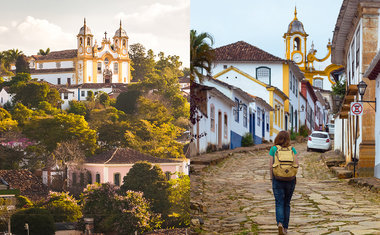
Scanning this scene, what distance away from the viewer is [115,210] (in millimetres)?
4875

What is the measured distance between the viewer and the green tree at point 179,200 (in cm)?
498

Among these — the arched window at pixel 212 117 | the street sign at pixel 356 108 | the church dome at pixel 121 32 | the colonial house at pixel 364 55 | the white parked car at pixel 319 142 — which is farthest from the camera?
the white parked car at pixel 319 142

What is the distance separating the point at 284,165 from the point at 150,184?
1971 millimetres

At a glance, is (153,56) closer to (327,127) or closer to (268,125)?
(268,125)

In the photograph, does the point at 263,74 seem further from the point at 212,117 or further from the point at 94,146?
the point at 94,146

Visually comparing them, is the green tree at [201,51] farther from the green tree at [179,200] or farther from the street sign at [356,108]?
the green tree at [179,200]

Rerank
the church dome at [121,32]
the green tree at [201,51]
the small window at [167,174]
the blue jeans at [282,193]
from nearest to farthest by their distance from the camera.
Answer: the small window at [167,174] < the church dome at [121,32] < the blue jeans at [282,193] < the green tree at [201,51]

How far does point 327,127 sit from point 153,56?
42.8m

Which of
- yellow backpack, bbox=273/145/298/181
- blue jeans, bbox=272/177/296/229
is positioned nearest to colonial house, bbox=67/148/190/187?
yellow backpack, bbox=273/145/298/181

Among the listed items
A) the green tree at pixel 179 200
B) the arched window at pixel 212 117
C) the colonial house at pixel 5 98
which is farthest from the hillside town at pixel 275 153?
the colonial house at pixel 5 98

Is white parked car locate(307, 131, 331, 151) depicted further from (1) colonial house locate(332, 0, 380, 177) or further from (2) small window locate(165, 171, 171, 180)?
(2) small window locate(165, 171, 171, 180)

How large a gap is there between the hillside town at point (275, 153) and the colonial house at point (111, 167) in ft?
5.51

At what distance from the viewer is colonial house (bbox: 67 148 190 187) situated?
4855 mm

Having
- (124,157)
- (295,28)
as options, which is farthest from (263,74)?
(124,157)
